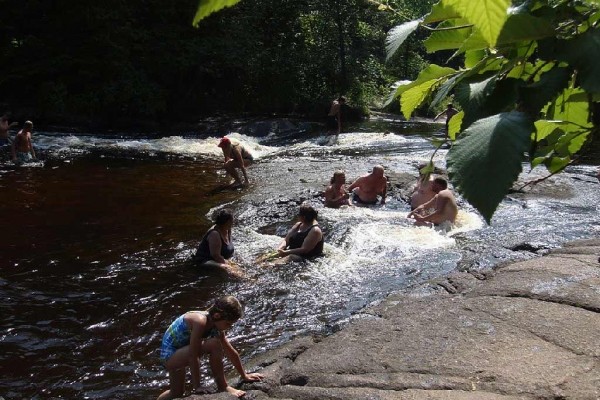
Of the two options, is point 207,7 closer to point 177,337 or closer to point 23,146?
point 177,337

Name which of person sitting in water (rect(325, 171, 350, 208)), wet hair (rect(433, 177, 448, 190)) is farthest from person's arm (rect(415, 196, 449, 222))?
person sitting in water (rect(325, 171, 350, 208))

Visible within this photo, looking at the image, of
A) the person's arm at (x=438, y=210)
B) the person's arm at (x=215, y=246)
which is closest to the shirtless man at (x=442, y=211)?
the person's arm at (x=438, y=210)

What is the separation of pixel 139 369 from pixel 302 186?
282 inches

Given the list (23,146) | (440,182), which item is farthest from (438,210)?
(23,146)

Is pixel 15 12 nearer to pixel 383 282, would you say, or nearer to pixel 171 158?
pixel 171 158

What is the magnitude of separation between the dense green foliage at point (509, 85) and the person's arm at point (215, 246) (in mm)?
7382

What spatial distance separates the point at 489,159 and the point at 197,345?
510 centimetres

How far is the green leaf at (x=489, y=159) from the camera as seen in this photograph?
573 millimetres

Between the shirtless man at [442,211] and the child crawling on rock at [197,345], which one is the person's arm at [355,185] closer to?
the shirtless man at [442,211]

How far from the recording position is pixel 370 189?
11.8m

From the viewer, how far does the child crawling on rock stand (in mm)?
5242

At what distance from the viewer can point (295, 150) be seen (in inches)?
733

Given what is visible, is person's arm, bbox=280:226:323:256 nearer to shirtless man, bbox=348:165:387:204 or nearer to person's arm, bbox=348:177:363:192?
shirtless man, bbox=348:165:387:204

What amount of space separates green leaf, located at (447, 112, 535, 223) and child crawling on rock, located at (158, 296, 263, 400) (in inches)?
189
